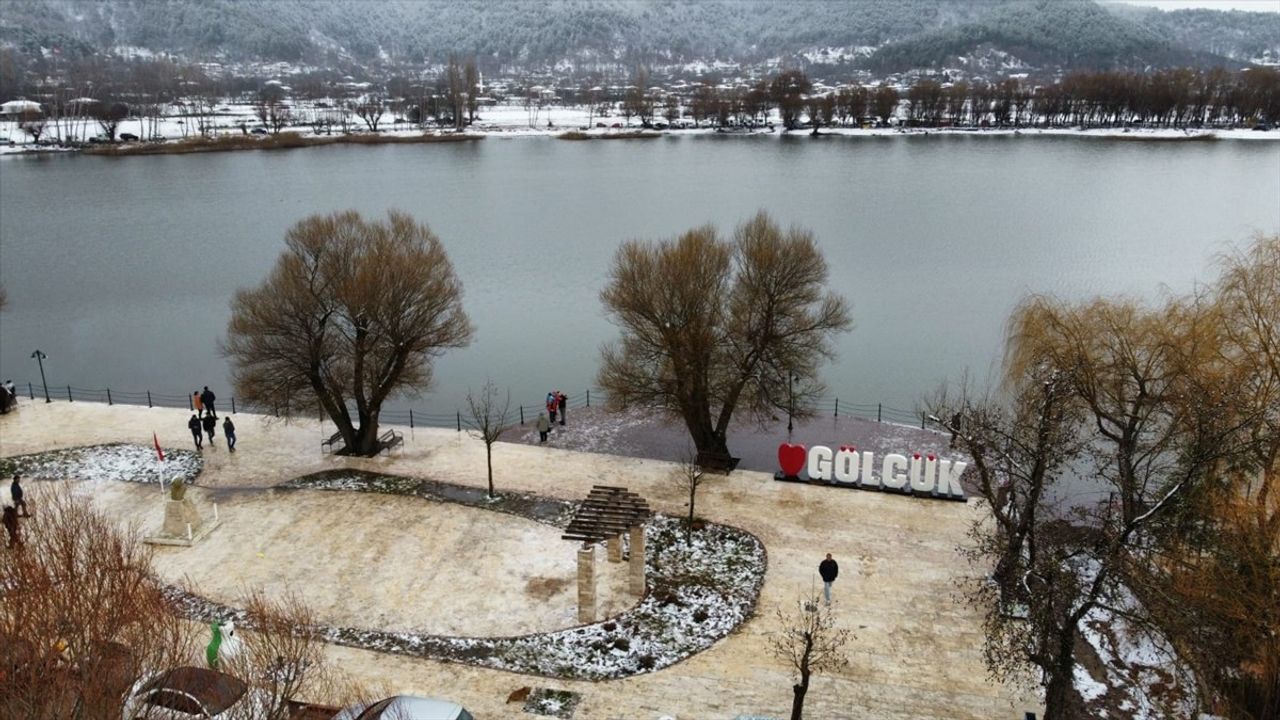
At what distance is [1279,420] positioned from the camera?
17.5 m

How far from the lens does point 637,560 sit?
1869 centimetres

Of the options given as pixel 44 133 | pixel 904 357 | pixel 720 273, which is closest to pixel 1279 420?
pixel 720 273

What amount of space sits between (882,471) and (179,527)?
17.7 m

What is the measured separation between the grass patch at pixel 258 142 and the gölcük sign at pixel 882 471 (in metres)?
120

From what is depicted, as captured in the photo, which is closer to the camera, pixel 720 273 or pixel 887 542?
pixel 887 542

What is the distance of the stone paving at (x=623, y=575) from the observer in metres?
15.6

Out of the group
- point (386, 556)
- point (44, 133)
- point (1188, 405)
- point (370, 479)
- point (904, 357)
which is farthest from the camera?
point (44, 133)

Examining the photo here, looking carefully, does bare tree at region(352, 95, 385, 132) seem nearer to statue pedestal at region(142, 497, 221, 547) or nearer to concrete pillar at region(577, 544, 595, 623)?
statue pedestal at region(142, 497, 221, 547)

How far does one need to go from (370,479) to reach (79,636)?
14.6m

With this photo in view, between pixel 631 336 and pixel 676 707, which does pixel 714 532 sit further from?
pixel 631 336

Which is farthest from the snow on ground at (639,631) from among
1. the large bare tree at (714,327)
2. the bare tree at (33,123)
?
the bare tree at (33,123)

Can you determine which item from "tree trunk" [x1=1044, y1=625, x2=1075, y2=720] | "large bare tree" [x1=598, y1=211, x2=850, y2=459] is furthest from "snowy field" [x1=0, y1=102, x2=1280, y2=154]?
"tree trunk" [x1=1044, y1=625, x2=1075, y2=720]

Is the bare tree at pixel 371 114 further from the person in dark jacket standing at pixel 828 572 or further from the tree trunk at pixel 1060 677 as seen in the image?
the tree trunk at pixel 1060 677

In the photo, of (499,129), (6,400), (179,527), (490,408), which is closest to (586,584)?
(179,527)
